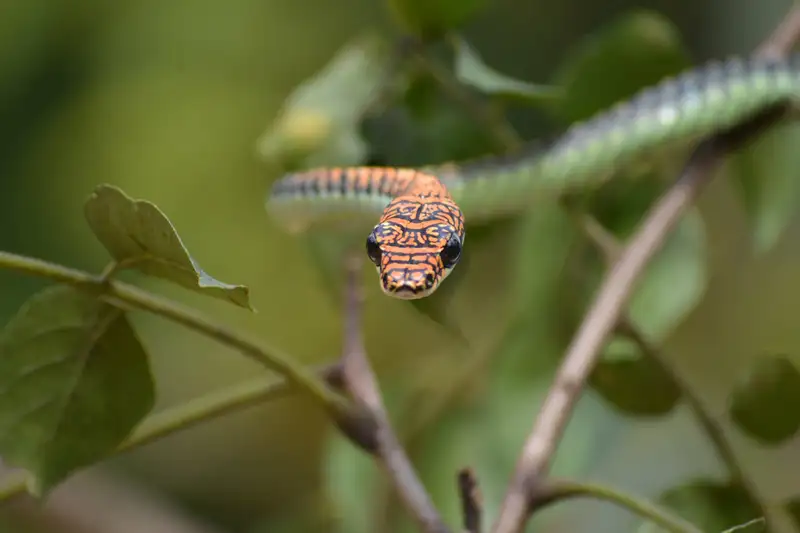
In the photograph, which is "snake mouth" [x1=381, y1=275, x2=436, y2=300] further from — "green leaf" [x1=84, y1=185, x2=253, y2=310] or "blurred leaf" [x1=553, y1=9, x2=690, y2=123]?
"blurred leaf" [x1=553, y1=9, x2=690, y2=123]

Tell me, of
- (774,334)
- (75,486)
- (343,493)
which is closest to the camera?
(343,493)

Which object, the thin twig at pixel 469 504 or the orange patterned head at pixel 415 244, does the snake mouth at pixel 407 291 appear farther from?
the thin twig at pixel 469 504

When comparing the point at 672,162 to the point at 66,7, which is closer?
the point at 672,162

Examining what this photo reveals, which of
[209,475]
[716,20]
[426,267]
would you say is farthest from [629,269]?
[716,20]

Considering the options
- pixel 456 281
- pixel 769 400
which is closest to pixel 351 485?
pixel 456 281

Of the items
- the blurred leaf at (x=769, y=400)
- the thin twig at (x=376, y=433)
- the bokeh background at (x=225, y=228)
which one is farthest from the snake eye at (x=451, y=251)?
the bokeh background at (x=225, y=228)

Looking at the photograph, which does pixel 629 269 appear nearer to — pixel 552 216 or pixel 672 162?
pixel 552 216
